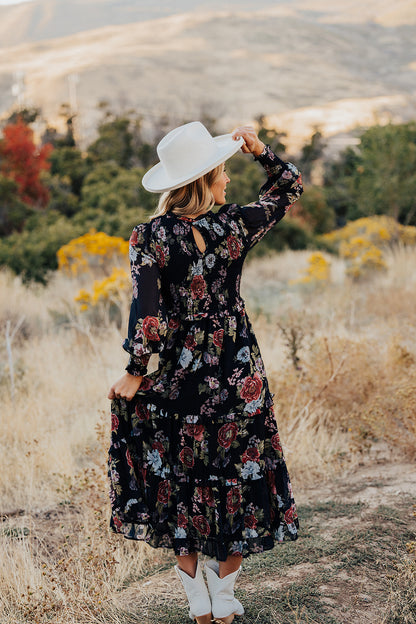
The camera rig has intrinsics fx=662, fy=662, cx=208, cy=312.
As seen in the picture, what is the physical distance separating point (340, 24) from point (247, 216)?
127163 millimetres

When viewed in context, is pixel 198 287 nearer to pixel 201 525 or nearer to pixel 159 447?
pixel 159 447

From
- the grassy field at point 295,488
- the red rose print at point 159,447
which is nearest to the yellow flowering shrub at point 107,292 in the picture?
the grassy field at point 295,488

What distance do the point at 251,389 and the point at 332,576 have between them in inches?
40.0

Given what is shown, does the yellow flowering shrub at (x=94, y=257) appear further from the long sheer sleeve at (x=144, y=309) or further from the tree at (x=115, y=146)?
the tree at (x=115, y=146)

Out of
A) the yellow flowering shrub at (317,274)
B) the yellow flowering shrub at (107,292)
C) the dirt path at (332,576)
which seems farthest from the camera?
the yellow flowering shrub at (317,274)

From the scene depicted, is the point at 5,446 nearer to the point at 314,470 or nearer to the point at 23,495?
the point at 23,495

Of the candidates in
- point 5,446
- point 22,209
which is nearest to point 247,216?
point 5,446

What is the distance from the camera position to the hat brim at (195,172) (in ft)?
7.61

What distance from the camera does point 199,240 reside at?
2361mm

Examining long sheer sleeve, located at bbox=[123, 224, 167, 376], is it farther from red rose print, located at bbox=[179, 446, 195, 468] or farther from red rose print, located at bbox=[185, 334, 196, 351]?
red rose print, located at bbox=[179, 446, 195, 468]

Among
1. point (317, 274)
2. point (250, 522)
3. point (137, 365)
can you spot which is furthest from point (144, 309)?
point (317, 274)

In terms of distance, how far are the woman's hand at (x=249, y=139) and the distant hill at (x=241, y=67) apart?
3624cm

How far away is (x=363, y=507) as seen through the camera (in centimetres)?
350

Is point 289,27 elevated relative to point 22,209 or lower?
elevated
